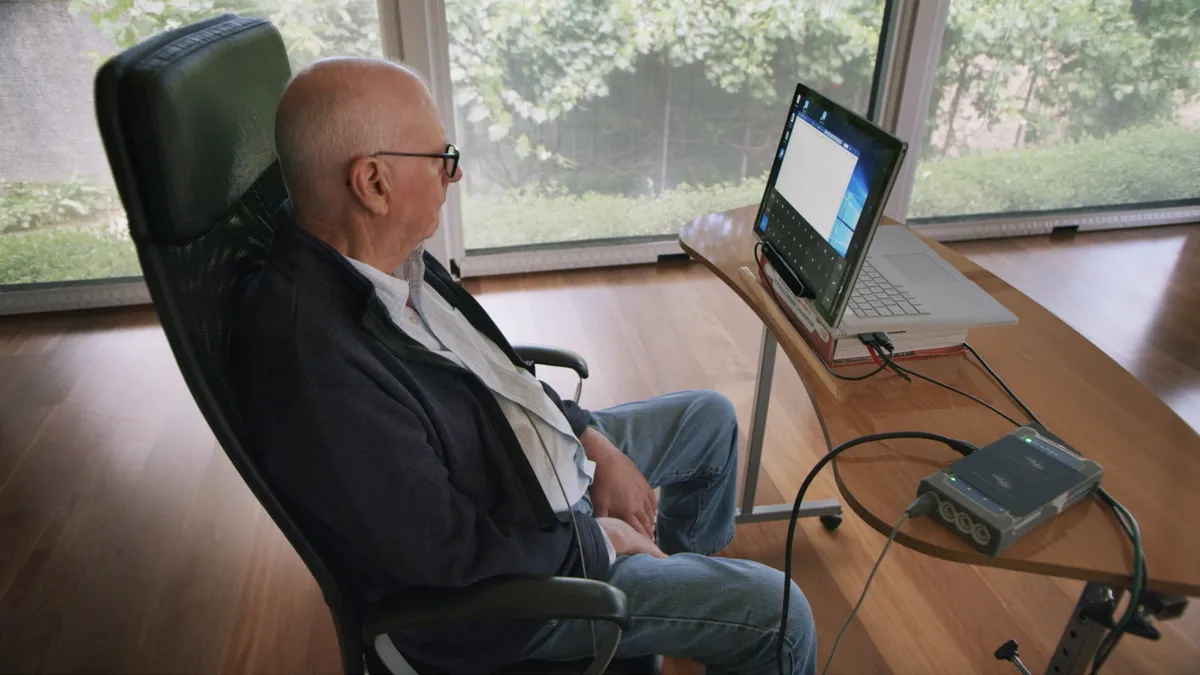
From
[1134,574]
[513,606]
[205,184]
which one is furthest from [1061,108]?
[205,184]

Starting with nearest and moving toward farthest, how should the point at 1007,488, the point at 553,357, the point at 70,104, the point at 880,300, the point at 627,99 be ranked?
1. the point at 1007,488
2. the point at 880,300
3. the point at 553,357
4. the point at 70,104
5. the point at 627,99

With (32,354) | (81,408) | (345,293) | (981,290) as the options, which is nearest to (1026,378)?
(981,290)

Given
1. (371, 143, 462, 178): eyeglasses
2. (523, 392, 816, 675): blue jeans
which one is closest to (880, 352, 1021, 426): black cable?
(523, 392, 816, 675): blue jeans

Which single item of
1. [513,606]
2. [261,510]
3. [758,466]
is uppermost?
[513,606]

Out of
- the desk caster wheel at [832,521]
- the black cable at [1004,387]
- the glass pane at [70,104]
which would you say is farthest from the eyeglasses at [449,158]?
the glass pane at [70,104]

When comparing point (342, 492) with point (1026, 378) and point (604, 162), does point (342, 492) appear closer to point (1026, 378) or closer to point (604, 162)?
point (1026, 378)

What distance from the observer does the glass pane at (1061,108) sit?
3.17 metres

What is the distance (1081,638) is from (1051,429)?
27 centimetres

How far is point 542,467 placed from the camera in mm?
1161

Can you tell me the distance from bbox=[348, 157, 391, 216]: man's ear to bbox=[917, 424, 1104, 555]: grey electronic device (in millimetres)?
751

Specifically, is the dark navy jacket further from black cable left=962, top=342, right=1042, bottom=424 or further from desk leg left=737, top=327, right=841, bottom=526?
desk leg left=737, top=327, right=841, bottom=526

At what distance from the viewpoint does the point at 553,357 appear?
4.53 feet

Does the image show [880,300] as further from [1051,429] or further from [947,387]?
[1051,429]

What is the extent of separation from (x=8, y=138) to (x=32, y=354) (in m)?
0.72
